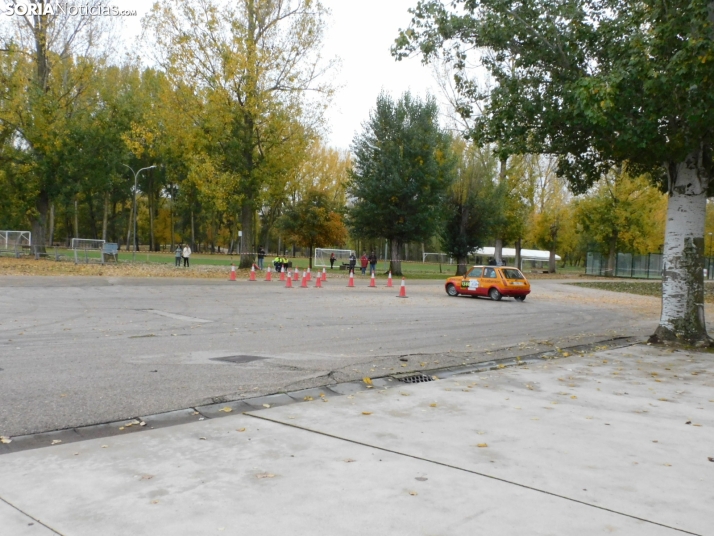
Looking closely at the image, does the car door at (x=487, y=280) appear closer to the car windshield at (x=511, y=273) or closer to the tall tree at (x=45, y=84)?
the car windshield at (x=511, y=273)

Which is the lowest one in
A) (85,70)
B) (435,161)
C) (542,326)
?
(542,326)

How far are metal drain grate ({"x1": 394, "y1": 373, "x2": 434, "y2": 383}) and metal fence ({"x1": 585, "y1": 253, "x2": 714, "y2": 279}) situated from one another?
177 ft

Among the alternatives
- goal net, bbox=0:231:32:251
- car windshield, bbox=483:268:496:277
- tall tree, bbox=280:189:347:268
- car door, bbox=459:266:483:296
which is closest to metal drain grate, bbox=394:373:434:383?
car windshield, bbox=483:268:496:277

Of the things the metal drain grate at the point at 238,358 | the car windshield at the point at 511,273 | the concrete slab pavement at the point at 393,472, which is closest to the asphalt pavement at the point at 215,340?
the metal drain grate at the point at 238,358

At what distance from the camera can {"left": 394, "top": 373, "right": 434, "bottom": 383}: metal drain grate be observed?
8836 millimetres

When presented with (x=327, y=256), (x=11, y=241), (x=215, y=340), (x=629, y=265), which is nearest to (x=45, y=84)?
(x=11, y=241)

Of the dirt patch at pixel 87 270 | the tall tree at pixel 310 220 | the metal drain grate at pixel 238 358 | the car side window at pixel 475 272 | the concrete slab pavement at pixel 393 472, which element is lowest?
the metal drain grate at pixel 238 358

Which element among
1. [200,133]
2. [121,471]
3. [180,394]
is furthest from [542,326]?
[200,133]

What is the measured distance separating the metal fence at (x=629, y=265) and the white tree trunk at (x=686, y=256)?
157 ft

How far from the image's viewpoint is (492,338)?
13836mm

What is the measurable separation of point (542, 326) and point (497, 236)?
37661mm

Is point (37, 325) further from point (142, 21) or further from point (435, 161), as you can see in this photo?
point (435, 161)

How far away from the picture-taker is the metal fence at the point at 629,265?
2347 inches

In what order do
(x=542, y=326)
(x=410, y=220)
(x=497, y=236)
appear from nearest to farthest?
(x=542, y=326)
(x=410, y=220)
(x=497, y=236)
